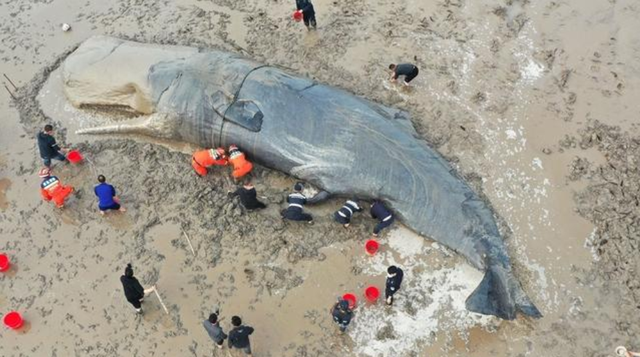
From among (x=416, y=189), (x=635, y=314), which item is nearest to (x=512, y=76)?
(x=416, y=189)

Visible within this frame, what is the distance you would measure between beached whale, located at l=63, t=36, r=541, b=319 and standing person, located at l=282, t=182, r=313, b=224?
0.42 metres

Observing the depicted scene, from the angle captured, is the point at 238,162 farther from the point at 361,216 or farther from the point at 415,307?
the point at 415,307

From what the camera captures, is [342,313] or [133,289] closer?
[342,313]

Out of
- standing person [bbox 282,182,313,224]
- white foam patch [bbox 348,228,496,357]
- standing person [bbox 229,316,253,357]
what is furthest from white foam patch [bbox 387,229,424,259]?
standing person [bbox 229,316,253,357]

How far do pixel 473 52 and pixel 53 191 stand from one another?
325 inches

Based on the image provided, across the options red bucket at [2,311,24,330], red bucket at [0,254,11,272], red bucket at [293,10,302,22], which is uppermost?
red bucket at [293,10,302,22]

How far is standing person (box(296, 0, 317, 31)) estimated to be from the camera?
37.6 feet

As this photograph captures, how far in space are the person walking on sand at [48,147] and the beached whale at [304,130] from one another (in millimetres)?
714

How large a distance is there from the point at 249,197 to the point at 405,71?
12.6 feet

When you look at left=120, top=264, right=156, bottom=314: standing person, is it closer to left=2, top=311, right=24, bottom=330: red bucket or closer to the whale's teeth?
left=2, top=311, right=24, bottom=330: red bucket

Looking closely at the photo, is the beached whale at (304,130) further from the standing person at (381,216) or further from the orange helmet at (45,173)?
the orange helmet at (45,173)

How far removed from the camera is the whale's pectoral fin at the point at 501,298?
25.1ft

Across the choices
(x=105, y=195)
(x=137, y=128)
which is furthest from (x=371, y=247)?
(x=137, y=128)

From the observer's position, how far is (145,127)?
10266mm
